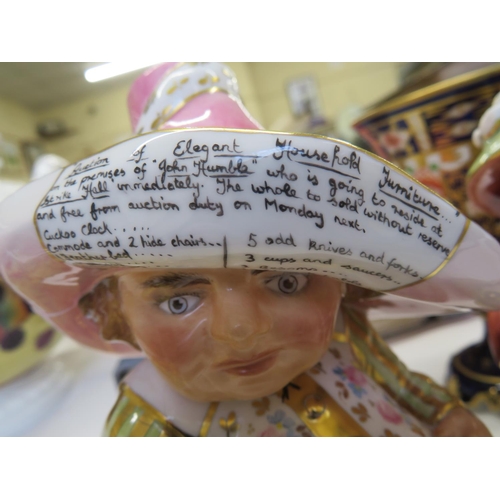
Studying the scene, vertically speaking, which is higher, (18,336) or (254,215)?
(254,215)

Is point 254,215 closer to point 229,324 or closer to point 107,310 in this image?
point 229,324

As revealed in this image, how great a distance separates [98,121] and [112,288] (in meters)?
0.96

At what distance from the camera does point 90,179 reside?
0.29 meters

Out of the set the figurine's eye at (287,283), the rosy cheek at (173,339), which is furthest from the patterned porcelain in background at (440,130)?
the rosy cheek at (173,339)

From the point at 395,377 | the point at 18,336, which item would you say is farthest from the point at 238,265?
the point at 18,336

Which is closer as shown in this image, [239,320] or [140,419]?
→ [239,320]

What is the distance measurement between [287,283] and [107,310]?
224 mm

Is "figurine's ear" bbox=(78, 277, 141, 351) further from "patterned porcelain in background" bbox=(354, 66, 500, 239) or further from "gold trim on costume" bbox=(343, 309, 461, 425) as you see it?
"patterned porcelain in background" bbox=(354, 66, 500, 239)

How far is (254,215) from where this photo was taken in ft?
0.85

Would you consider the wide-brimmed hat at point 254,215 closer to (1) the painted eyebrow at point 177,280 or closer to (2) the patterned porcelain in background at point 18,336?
(1) the painted eyebrow at point 177,280

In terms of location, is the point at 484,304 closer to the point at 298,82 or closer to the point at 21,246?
the point at 21,246

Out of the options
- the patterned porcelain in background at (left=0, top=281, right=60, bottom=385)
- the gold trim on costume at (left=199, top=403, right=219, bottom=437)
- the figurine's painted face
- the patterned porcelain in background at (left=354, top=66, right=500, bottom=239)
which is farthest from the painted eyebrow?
the patterned porcelain in background at (left=0, top=281, right=60, bottom=385)

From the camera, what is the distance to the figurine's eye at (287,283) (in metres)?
0.37
